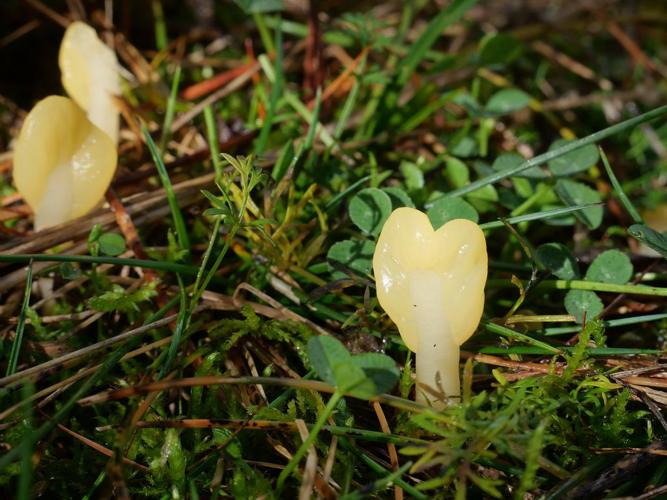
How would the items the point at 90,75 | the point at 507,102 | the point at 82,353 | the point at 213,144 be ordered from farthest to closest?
the point at 507,102
the point at 90,75
the point at 213,144
the point at 82,353

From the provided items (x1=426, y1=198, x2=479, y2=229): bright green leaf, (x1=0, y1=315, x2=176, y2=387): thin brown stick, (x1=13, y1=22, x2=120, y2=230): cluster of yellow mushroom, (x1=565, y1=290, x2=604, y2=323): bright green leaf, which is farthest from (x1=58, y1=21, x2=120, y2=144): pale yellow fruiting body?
(x1=565, y1=290, x2=604, y2=323): bright green leaf

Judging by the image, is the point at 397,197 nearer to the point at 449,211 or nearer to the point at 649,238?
the point at 449,211

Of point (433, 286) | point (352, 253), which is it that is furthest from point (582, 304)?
point (352, 253)

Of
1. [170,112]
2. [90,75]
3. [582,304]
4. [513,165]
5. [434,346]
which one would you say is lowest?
[582,304]

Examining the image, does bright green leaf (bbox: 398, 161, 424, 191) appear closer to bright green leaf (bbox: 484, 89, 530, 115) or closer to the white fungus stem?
bright green leaf (bbox: 484, 89, 530, 115)

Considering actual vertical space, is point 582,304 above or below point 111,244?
below

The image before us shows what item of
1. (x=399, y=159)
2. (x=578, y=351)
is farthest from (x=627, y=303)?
(x=399, y=159)
